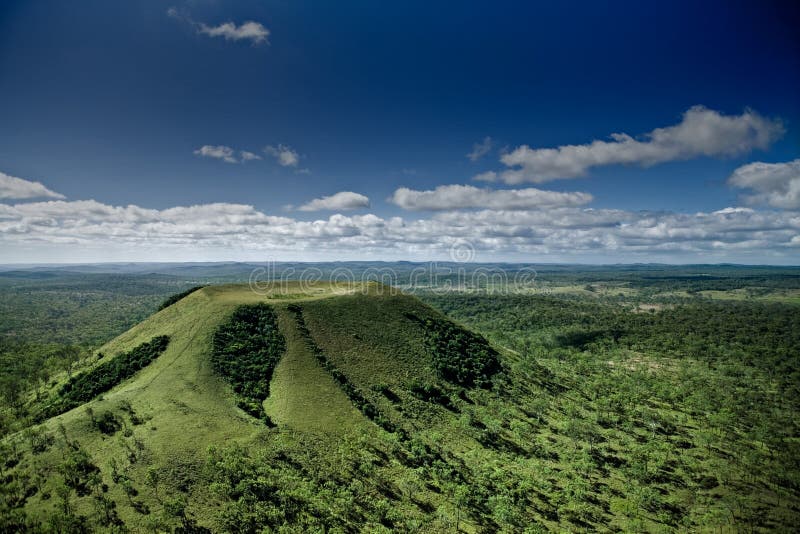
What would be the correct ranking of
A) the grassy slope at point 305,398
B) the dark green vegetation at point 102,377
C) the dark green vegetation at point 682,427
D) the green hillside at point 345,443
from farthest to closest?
1. the dark green vegetation at point 102,377
2. the grassy slope at point 305,398
3. the dark green vegetation at point 682,427
4. the green hillside at point 345,443

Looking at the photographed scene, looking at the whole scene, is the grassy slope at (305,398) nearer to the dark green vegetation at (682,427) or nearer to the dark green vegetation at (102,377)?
the dark green vegetation at (102,377)

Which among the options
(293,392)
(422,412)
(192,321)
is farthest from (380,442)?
(192,321)

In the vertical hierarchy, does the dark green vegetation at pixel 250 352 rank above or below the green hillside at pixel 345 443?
above

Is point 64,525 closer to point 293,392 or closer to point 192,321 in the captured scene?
point 293,392

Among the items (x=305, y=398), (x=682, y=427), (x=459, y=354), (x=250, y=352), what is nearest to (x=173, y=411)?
(x=305, y=398)

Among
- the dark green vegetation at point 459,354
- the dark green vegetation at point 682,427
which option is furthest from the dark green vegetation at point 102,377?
the dark green vegetation at point 682,427

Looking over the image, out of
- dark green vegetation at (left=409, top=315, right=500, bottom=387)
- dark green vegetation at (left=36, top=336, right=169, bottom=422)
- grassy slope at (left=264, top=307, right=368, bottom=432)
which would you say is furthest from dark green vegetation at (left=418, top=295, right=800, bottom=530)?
dark green vegetation at (left=36, top=336, right=169, bottom=422)

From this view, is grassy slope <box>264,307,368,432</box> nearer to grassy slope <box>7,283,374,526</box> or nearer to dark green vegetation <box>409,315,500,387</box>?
grassy slope <box>7,283,374,526</box>
